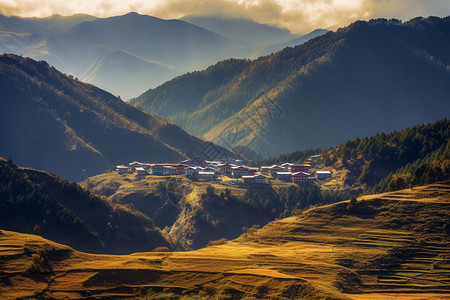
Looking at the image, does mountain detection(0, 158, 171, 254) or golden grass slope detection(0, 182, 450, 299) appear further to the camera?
mountain detection(0, 158, 171, 254)

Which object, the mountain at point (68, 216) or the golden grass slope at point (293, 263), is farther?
the mountain at point (68, 216)

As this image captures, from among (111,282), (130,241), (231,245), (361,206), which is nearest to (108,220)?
(130,241)

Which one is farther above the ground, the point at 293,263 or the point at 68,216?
the point at 293,263

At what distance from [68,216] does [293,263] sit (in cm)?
8640

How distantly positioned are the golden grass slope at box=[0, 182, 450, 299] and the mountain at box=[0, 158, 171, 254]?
5064cm

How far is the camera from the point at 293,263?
104m

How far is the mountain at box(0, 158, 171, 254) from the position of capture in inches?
6250

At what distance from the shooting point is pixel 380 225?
422ft

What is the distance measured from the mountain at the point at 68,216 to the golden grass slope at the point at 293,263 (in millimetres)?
50643

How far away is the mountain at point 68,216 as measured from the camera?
159 meters

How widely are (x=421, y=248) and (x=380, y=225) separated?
13.3 meters

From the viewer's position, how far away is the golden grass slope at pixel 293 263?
8725 cm

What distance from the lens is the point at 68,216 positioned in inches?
6580

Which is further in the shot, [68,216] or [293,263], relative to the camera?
[68,216]
